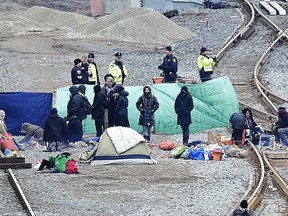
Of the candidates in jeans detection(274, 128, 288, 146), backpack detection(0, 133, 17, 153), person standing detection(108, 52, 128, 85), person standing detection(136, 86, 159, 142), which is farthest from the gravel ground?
person standing detection(108, 52, 128, 85)

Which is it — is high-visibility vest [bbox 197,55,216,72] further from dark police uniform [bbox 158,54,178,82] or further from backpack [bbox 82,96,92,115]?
backpack [bbox 82,96,92,115]

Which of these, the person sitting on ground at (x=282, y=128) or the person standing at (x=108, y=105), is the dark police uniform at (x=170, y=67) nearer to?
the person standing at (x=108, y=105)

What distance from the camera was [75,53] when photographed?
40.1 metres

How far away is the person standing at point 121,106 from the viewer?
74.3 ft

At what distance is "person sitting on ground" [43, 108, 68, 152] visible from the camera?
21.7 meters

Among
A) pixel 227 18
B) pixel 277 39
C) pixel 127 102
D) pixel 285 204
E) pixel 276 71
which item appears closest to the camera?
pixel 285 204

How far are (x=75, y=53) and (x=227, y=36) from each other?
6226mm

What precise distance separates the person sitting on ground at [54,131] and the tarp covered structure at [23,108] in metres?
2.16

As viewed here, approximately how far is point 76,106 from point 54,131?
1006mm

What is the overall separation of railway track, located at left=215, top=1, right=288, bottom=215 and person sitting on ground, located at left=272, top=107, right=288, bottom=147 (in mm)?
433

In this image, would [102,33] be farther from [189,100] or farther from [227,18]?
[189,100]

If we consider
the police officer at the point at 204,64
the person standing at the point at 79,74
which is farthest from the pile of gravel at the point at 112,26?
the person standing at the point at 79,74

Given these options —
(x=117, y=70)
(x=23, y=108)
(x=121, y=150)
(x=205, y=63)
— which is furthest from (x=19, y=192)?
(x=205, y=63)

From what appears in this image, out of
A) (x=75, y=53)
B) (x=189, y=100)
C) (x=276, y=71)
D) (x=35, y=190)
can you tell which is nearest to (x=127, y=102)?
(x=189, y=100)
